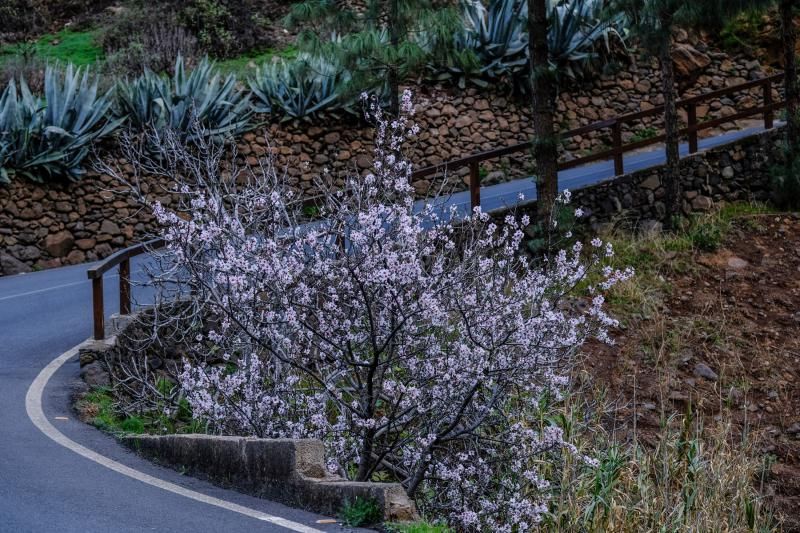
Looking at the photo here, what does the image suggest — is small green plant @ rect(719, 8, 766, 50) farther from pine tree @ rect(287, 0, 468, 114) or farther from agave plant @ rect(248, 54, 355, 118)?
pine tree @ rect(287, 0, 468, 114)

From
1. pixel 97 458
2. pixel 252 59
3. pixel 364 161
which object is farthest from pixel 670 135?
pixel 252 59

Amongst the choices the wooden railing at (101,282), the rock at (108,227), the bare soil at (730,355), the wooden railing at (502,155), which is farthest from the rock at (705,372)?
the rock at (108,227)

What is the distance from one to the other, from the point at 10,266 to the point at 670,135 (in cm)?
1171

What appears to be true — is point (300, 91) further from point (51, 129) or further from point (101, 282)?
point (101, 282)

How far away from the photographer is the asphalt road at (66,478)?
6.42 m

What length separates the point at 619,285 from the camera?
48.1ft

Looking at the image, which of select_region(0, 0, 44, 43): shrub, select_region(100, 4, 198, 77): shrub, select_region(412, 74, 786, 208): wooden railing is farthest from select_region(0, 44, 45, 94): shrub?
select_region(412, 74, 786, 208): wooden railing

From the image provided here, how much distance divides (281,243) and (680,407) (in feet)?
19.0

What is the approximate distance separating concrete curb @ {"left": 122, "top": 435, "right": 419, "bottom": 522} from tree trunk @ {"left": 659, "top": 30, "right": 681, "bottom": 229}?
35.2ft

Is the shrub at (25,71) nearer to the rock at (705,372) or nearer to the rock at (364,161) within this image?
the rock at (364,161)

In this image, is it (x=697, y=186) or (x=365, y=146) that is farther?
(x=365, y=146)

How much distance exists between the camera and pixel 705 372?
42.0 feet

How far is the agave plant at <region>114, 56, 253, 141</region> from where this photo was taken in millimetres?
19750

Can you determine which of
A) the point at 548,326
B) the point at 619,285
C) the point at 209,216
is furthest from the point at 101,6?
the point at 548,326
